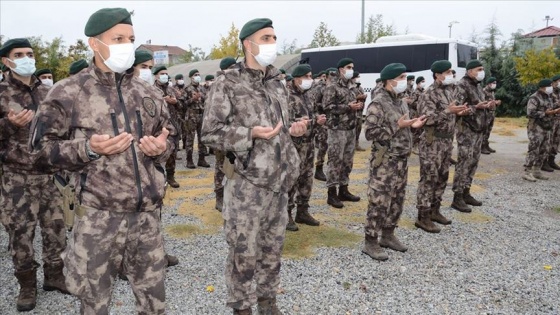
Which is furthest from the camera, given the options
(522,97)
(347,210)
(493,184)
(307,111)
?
(522,97)

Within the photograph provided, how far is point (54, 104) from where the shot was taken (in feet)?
7.43

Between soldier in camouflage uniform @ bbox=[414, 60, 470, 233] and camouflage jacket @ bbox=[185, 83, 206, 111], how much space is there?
5920mm

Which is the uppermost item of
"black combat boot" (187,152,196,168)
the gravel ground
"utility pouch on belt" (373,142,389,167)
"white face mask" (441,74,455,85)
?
"white face mask" (441,74,455,85)

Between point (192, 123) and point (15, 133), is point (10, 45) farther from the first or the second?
point (192, 123)

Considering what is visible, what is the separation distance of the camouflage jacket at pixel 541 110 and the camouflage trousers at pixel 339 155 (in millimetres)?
4436

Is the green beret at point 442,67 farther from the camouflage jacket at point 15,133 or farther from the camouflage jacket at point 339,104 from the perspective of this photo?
the camouflage jacket at point 15,133

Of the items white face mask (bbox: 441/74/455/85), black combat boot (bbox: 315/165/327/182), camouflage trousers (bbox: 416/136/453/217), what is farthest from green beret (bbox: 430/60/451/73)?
black combat boot (bbox: 315/165/327/182)

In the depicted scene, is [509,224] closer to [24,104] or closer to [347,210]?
[347,210]

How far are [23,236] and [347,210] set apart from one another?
15.3ft

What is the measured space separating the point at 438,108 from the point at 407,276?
2683mm

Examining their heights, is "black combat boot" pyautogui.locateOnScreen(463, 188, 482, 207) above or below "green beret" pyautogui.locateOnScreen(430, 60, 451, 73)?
below

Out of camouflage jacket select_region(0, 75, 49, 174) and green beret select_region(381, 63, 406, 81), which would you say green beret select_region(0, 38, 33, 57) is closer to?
camouflage jacket select_region(0, 75, 49, 174)

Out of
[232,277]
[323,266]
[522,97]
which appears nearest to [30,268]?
[232,277]

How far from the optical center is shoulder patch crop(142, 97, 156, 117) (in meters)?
2.50
